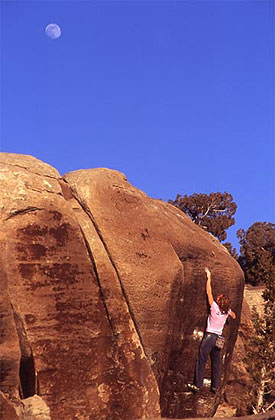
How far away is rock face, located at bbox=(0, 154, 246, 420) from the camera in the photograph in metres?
9.11

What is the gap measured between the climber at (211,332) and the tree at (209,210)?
3949cm

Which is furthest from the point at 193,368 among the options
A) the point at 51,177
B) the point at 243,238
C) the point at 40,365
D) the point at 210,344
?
the point at 243,238

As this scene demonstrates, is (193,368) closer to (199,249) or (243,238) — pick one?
(199,249)

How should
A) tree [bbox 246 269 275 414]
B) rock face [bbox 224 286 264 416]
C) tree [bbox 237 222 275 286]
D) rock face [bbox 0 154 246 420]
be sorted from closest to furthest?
rock face [bbox 0 154 246 420]
rock face [bbox 224 286 264 416]
tree [bbox 246 269 275 414]
tree [bbox 237 222 275 286]

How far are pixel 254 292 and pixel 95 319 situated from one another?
41.3 ft

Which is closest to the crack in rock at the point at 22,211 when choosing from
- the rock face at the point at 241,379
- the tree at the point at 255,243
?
the rock face at the point at 241,379

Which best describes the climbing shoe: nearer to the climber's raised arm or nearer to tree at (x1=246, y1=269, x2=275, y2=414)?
the climber's raised arm

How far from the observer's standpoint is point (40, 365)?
9.05m

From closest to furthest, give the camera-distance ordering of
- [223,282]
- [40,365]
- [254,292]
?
[40,365] < [223,282] < [254,292]

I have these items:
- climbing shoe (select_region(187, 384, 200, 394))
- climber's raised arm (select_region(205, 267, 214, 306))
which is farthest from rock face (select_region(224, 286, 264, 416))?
climber's raised arm (select_region(205, 267, 214, 306))

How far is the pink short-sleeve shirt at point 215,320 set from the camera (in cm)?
1188

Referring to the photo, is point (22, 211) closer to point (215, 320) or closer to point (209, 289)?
point (209, 289)

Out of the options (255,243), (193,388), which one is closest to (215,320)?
(193,388)

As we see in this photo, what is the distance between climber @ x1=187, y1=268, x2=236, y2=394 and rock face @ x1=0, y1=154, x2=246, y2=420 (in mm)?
199
